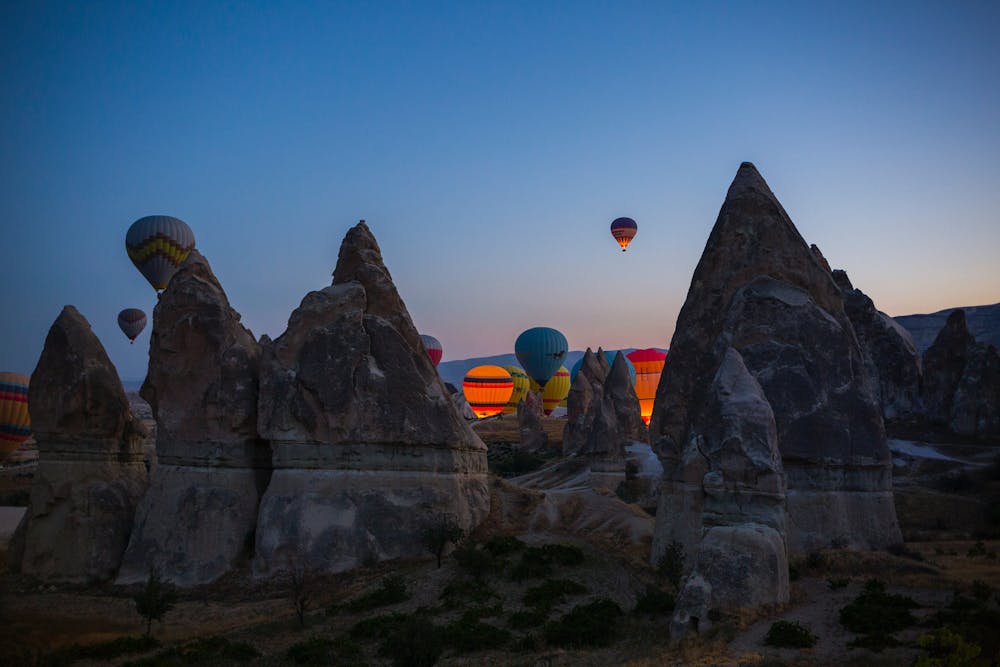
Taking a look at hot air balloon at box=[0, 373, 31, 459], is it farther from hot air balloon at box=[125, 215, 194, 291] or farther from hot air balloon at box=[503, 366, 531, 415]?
hot air balloon at box=[503, 366, 531, 415]

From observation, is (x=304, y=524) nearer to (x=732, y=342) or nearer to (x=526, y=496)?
(x=526, y=496)

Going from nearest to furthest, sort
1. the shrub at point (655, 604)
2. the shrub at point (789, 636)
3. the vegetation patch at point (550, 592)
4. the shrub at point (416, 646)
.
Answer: the shrub at point (789, 636)
the shrub at point (416, 646)
the shrub at point (655, 604)
the vegetation patch at point (550, 592)

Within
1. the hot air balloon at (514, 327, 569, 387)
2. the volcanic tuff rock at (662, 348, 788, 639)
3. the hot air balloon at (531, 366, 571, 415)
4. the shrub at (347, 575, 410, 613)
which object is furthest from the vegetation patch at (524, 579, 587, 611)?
the hot air balloon at (531, 366, 571, 415)

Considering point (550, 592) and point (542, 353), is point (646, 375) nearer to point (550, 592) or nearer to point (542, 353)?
point (542, 353)

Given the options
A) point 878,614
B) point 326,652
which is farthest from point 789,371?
point 326,652

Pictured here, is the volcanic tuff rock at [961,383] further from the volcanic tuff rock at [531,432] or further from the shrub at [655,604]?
the shrub at [655,604]

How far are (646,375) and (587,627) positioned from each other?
6291 centimetres

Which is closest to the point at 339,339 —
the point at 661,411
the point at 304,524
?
the point at 304,524

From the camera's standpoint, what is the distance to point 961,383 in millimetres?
44094

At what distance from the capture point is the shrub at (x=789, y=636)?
40.3 ft

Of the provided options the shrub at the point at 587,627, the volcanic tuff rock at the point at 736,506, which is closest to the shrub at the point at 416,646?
the shrub at the point at 587,627

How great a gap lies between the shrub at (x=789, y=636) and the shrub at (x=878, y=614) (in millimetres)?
856

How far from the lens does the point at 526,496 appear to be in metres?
28.5

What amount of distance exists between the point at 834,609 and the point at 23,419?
40330 mm
